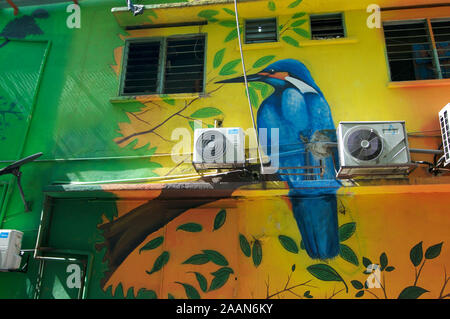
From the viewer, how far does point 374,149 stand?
18.3ft

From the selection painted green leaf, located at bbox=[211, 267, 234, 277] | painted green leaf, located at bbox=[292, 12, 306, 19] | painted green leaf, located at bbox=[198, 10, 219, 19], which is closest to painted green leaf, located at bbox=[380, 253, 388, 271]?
painted green leaf, located at bbox=[211, 267, 234, 277]

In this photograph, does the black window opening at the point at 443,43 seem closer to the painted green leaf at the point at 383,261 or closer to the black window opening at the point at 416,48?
the black window opening at the point at 416,48

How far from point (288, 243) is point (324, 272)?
650mm

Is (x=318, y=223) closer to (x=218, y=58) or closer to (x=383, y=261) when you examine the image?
(x=383, y=261)

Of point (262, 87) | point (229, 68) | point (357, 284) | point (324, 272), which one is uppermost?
point (229, 68)

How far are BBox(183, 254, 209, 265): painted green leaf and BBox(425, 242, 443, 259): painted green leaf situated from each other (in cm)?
317

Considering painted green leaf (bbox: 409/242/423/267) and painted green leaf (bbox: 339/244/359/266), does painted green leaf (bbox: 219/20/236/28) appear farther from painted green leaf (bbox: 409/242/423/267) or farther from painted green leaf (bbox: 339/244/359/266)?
painted green leaf (bbox: 409/242/423/267)

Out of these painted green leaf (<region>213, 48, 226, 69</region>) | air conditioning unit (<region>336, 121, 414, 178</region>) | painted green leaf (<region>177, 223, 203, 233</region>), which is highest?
painted green leaf (<region>213, 48, 226, 69</region>)

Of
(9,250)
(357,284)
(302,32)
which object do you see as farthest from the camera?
(302,32)

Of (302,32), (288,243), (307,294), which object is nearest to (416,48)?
(302,32)

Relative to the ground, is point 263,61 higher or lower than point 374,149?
higher

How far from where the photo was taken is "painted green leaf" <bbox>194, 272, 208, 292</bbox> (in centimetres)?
603

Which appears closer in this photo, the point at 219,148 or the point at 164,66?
the point at 219,148

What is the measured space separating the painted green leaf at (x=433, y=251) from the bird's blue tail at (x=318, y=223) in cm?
125
